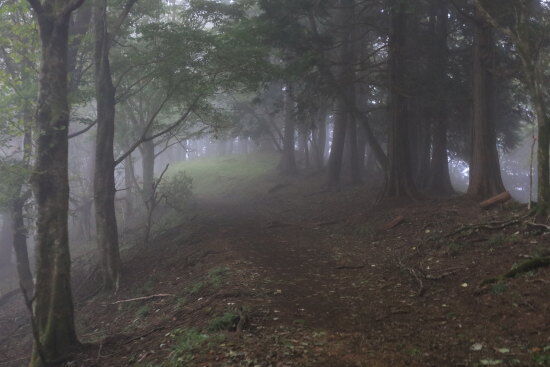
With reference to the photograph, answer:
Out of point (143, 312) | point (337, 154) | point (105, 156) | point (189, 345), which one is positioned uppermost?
point (105, 156)

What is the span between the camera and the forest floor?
17.4 ft

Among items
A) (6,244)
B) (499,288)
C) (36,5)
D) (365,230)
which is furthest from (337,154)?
(6,244)

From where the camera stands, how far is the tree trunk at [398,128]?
14.9 meters

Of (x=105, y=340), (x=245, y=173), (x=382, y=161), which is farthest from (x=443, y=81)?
(x=245, y=173)

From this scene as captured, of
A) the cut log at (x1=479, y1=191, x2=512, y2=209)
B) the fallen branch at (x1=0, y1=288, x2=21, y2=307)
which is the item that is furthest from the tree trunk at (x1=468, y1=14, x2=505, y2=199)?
the fallen branch at (x1=0, y1=288, x2=21, y2=307)

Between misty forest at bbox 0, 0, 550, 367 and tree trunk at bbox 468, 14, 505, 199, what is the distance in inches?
2.3

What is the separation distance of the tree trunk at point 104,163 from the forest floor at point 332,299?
660 mm

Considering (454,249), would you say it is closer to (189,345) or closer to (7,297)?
(189,345)

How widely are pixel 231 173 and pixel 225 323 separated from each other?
3051 cm

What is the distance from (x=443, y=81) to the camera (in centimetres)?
1597

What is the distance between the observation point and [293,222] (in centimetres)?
1698

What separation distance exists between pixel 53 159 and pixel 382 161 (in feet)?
36.7

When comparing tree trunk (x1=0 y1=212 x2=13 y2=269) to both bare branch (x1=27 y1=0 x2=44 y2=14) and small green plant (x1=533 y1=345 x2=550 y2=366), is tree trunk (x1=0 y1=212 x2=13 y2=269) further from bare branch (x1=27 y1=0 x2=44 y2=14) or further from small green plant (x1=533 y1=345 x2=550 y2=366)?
small green plant (x1=533 y1=345 x2=550 y2=366)

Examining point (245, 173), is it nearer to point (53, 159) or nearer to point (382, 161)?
point (382, 161)
